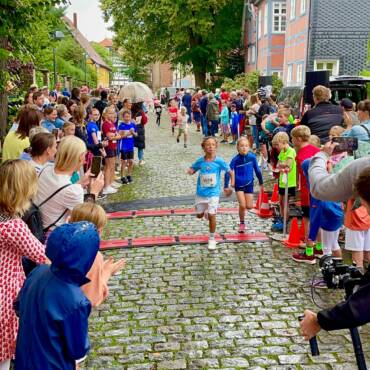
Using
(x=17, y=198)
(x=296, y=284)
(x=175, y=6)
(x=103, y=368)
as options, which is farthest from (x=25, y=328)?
(x=175, y=6)

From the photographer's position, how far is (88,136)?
10.5m

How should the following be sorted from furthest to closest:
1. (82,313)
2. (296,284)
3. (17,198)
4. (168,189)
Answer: (168,189) < (296,284) < (17,198) < (82,313)

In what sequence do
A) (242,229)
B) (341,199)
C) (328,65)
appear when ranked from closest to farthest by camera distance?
(341,199) < (242,229) < (328,65)

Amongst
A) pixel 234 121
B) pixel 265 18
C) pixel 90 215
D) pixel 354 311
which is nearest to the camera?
pixel 354 311

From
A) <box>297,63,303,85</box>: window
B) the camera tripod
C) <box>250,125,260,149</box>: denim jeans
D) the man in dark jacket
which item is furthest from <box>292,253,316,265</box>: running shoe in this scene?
<box>297,63,303,85</box>: window

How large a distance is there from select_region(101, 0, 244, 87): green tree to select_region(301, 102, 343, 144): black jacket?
96.8ft

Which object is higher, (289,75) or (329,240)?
(289,75)

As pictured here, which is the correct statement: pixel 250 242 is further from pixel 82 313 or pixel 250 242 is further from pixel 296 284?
pixel 82 313

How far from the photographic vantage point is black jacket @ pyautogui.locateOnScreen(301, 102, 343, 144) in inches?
348

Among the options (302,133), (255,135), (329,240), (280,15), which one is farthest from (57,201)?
(280,15)

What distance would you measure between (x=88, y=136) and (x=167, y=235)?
3.30 metres

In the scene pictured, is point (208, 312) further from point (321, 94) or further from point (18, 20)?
point (18, 20)

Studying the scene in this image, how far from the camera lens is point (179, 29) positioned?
38.5 meters

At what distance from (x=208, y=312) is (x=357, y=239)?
197 cm
